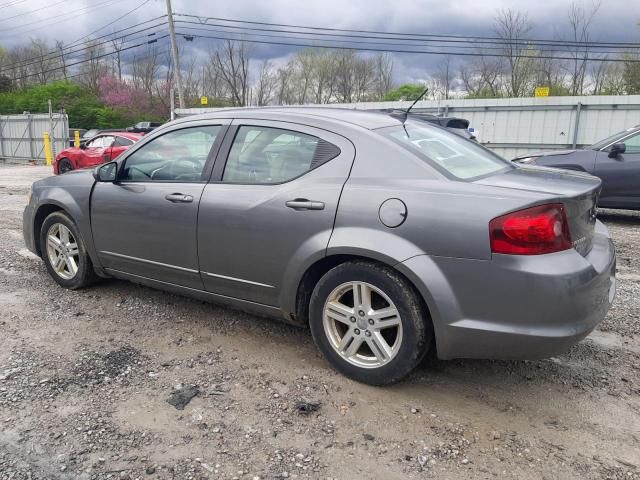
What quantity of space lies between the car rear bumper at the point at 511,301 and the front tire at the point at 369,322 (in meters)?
0.11

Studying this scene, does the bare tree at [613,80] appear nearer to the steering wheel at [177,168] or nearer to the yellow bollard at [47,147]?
the yellow bollard at [47,147]

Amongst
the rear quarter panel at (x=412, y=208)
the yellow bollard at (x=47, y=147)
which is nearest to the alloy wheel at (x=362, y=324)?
the rear quarter panel at (x=412, y=208)

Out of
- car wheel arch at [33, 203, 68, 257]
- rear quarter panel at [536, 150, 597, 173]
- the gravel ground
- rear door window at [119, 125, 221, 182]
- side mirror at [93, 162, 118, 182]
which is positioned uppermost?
rear door window at [119, 125, 221, 182]

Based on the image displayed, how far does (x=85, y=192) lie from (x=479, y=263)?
10.6 ft

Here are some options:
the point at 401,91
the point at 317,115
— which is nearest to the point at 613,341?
the point at 317,115

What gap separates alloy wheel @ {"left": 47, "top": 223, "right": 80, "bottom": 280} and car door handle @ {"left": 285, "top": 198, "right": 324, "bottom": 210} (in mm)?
2366

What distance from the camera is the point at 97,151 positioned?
16.3 meters

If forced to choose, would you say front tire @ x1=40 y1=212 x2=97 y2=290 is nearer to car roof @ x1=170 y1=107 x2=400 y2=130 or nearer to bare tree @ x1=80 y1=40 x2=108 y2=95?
car roof @ x1=170 y1=107 x2=400 y2=130

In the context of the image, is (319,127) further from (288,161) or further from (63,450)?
(63,450)

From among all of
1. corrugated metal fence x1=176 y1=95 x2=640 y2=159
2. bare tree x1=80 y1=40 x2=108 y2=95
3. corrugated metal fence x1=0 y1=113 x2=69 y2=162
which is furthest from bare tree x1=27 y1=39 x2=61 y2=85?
corrugated metal fence x1=176 y1=95 x2=640 y2=159

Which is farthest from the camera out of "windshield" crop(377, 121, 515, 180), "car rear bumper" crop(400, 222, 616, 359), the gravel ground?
"windshield" crop(377, 121, 515, 180)

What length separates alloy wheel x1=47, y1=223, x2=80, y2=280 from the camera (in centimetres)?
458

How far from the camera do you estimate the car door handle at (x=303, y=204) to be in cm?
304

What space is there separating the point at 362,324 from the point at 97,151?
609 inches
